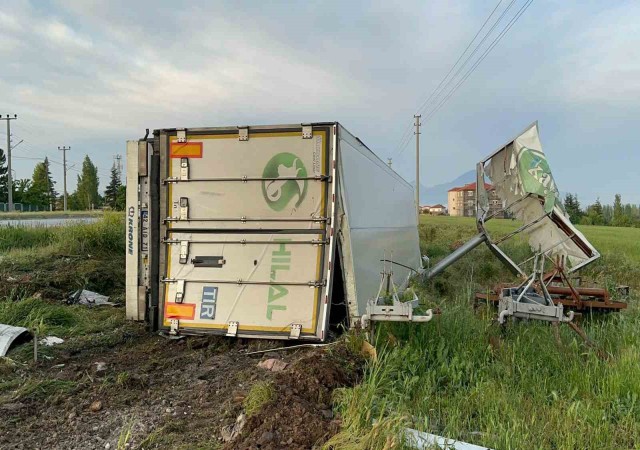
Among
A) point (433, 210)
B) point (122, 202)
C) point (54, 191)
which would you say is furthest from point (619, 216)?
point (54, 191)

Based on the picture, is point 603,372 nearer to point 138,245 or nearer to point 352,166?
point 352,166

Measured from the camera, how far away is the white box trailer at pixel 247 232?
17.9 ft

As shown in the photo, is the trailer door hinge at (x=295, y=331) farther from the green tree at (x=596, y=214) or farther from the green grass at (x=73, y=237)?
the green tree at (x=596, y=214)

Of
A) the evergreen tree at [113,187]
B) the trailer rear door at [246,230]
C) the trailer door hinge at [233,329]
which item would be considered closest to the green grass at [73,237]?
the trailer rear door at [246,230]

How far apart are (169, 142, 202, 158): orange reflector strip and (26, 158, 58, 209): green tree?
236 feet

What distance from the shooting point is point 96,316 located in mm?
6789

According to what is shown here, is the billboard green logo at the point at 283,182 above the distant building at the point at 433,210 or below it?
below

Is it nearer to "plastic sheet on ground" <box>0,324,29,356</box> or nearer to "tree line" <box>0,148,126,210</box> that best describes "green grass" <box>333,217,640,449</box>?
"plastic sheet on ground" <box>0,324,29,356</box>

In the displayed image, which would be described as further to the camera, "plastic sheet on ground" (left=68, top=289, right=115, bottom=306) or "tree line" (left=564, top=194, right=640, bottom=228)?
"tree line" (left=564, top=194, right=640, bottom=228)

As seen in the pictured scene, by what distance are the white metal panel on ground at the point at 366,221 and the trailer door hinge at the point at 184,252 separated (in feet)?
6.69

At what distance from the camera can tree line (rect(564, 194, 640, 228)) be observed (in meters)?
72.7

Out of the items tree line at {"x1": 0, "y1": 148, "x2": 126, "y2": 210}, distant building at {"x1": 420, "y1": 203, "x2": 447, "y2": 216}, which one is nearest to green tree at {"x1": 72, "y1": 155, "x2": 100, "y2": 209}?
tree line at {"x1": 0, "y1": 148, "x2": 126, "y2": 210}

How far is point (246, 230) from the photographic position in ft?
18.8

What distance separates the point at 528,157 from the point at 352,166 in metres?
4.01
